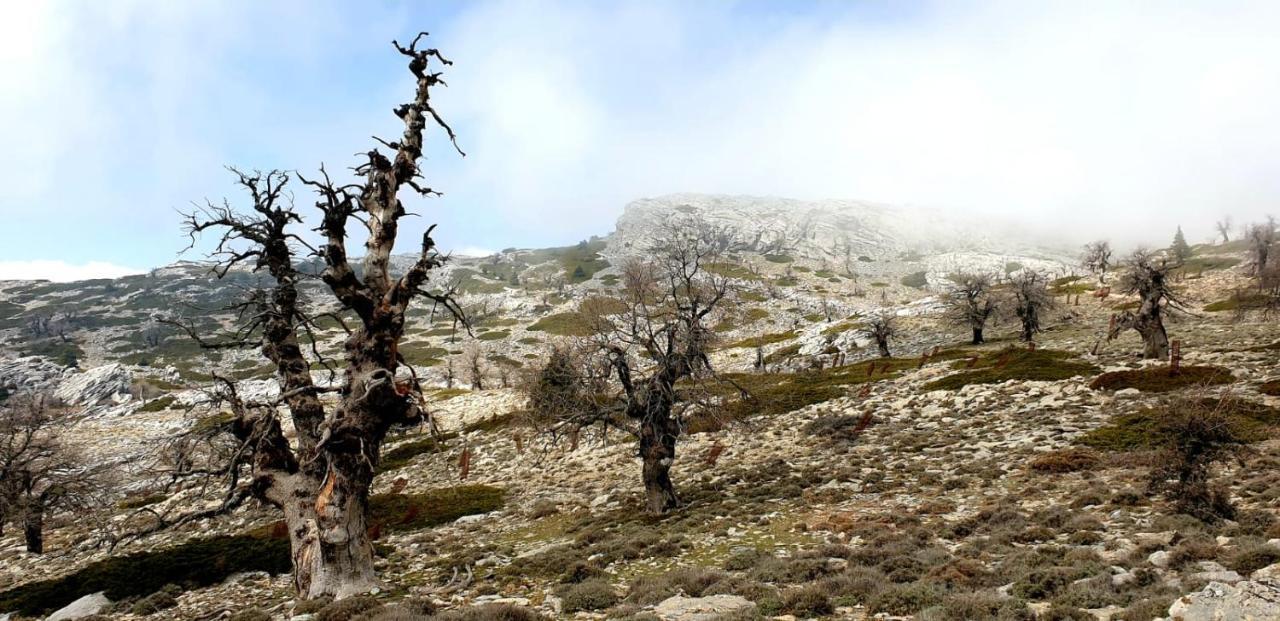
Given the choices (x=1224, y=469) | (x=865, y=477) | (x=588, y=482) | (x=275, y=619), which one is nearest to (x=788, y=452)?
(x=865, y=477)

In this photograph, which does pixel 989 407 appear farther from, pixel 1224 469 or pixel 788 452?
pixel 1224 469

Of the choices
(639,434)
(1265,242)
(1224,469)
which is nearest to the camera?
(1224,469)

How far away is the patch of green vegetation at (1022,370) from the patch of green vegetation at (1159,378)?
95.6 inches

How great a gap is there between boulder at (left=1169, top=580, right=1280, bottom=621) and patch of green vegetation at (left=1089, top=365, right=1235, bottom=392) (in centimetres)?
2473

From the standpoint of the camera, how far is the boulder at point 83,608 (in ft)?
53.1

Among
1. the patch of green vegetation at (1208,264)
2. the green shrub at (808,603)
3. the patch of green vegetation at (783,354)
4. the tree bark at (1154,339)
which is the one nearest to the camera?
the green shrub at (808,603)

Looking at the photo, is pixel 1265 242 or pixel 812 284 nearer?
pixel 1265 242

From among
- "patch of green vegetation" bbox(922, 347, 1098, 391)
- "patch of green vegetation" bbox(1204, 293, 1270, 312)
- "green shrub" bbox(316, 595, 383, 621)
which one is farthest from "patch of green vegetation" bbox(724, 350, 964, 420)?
"green shrub" bbox(316, 595, 383, 621)

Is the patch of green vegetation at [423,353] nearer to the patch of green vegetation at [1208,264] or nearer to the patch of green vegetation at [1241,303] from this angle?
the patch of green vegetation at [1241,303]

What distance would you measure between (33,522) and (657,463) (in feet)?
92.0

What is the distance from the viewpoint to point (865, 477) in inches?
837

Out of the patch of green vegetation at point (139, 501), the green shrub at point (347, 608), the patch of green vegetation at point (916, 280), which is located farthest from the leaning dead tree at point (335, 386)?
the patch of green vegetation at point (916, 280)

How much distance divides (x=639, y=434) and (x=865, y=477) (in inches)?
330

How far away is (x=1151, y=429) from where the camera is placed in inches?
827
